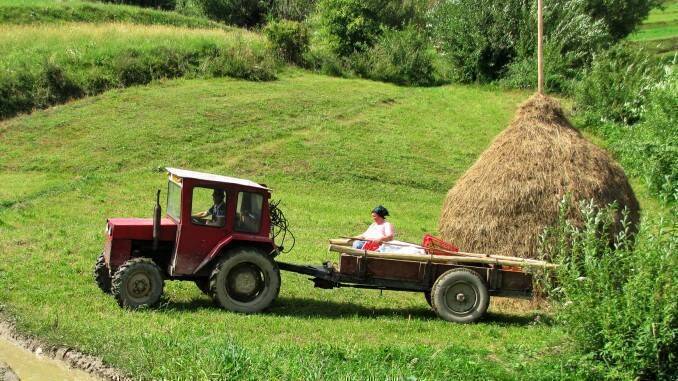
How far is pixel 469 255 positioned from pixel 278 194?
11987mm

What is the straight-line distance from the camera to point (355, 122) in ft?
108

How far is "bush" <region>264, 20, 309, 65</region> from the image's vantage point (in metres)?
39.2

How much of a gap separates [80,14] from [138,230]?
33066 millimetres

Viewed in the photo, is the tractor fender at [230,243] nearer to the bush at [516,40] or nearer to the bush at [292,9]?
the bush at [516,40]

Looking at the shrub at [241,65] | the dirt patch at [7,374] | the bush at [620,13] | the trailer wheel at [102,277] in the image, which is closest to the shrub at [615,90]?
the bush at [620,13]

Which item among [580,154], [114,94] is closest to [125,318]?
[580,154]

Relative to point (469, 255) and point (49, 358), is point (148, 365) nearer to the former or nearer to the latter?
point (49, 358)

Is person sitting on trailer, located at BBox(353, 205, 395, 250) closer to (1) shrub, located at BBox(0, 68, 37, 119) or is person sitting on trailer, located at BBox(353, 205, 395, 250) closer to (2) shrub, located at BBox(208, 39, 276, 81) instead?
(1) shrub, located at BBox(0, 68, 37, 119)

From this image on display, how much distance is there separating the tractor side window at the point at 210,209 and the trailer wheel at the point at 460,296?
11.8 feet

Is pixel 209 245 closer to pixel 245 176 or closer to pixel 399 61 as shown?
pixel 245 176

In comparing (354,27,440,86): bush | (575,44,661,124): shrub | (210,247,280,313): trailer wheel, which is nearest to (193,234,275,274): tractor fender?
(210,247,280,313): trailer wheel

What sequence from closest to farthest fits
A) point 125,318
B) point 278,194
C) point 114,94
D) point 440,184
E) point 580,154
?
point 125,318 → point 580,154 → point 278,194 → point 440,184 → point 114,94

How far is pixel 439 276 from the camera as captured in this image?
14031mm

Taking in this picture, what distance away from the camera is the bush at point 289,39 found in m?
39.2
